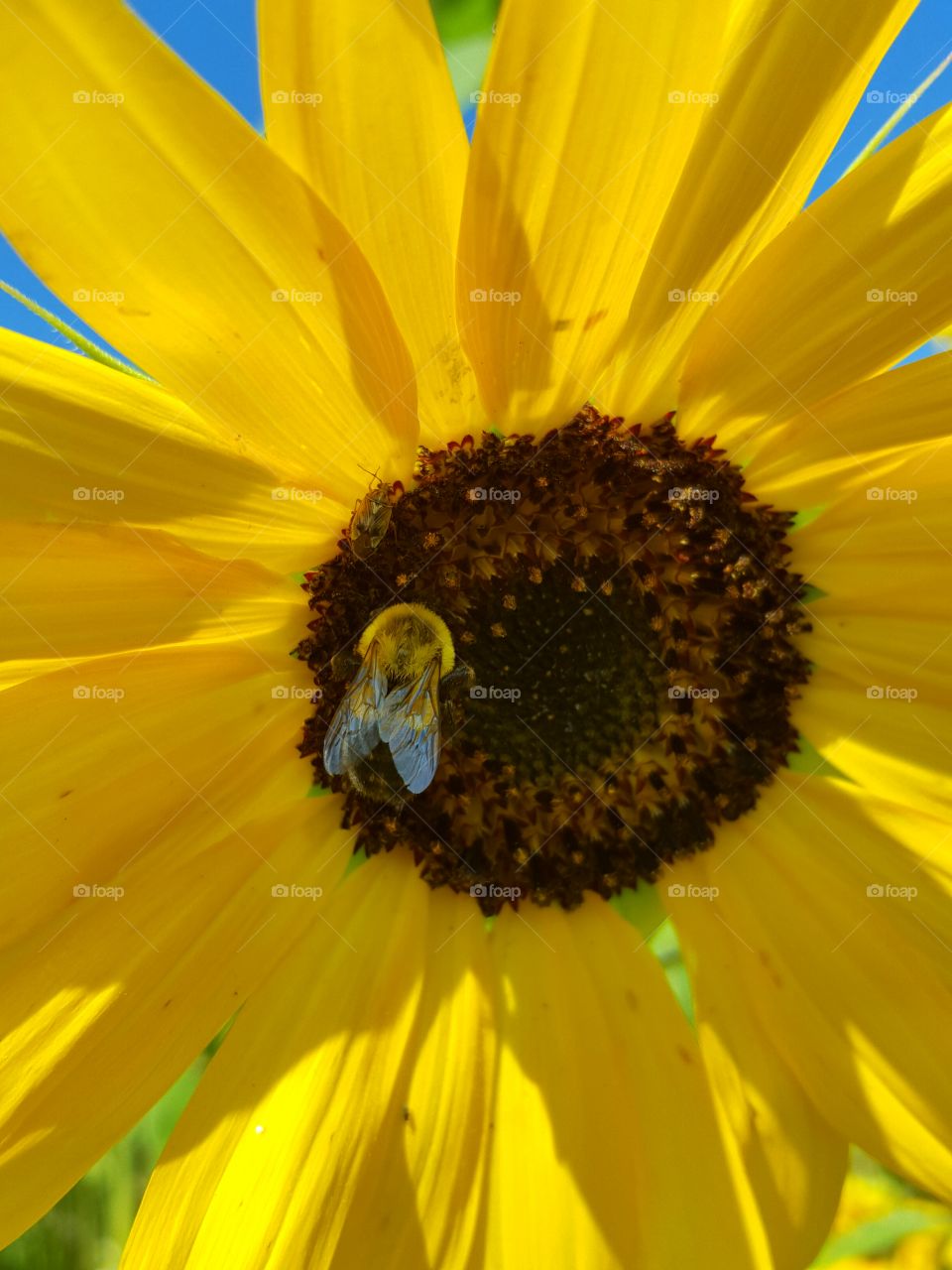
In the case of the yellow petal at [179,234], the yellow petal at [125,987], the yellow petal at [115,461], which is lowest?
the yellow petal at [125,987]

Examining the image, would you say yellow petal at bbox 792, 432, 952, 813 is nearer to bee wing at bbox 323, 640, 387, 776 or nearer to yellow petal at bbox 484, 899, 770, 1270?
yellow petal at bbox 484, 899, 770, 1270

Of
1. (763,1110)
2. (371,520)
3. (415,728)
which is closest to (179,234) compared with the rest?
(371,520)

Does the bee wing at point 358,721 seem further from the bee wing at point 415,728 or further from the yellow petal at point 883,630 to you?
the yellow petal at point 883,630

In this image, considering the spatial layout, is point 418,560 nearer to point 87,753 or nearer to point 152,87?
point 87,753

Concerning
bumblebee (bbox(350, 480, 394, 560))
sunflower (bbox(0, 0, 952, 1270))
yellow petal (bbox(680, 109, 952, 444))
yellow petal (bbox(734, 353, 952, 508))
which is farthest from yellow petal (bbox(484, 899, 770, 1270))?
yellow petal (bbox(680, 109, 952, 444))

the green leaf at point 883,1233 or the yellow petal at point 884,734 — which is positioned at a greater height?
the yellow petal at point 884,734

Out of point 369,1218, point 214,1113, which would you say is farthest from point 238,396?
point 369,1218

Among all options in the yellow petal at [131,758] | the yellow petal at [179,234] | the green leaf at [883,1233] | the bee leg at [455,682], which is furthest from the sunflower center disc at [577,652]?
the green leaf at [883,1233]
